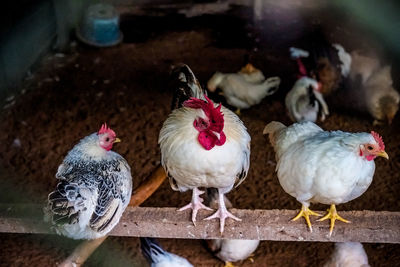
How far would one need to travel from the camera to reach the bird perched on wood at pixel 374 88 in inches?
192

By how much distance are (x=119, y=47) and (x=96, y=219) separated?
439 centimetres

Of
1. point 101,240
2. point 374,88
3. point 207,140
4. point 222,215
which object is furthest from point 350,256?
point 374,88

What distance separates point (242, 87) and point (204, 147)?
271cm

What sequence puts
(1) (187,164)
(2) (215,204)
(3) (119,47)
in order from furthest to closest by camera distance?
(3) (119,47), (2) (215,204), (1) (187,164)

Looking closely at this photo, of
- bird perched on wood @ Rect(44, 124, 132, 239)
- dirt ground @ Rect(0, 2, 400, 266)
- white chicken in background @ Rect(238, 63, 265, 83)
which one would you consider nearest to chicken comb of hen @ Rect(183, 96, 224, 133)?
bird perched on wood @ Rect(44, 124, 132, 239)

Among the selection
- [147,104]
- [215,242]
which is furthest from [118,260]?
[147,104]

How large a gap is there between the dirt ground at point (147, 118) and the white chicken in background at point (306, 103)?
234 mm

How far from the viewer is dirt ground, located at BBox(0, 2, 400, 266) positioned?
3.69 metres

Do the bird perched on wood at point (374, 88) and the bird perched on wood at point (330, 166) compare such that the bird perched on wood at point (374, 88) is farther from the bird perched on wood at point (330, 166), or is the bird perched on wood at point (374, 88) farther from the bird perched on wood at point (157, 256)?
the bird perched on wood at point (157, 256)

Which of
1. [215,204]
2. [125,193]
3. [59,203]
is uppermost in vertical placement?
[59,203]

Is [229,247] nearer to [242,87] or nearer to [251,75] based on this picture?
[242,87]

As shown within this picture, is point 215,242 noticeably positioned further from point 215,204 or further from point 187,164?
point 187,164

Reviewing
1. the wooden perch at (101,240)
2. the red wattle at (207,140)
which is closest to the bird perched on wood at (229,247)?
the wooden perch at (101,240)

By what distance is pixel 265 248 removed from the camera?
3.72 metres
